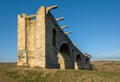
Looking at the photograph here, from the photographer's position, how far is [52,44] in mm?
24109

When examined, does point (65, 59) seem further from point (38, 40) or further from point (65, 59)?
point (38, 40)

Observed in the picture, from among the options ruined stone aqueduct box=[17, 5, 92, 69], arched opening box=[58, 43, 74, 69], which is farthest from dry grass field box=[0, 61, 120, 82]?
arched opening box=[58, 43, 74, 69]

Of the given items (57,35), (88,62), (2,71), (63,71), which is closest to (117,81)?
(63,71)

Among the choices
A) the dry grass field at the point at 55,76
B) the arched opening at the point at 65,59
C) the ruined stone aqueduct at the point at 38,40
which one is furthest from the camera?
the arched opening at the point at 65,59

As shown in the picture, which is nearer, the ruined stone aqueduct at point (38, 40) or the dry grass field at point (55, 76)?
the dry grass field at point (55, 76)

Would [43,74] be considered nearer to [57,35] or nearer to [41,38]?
[41,38]

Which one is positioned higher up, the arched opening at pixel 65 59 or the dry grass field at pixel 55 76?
the arched opening at pixel 65 59

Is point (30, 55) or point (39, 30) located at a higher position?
point (39, 30)

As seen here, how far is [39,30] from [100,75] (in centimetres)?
838

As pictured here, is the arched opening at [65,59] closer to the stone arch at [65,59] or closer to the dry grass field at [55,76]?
the stone arch at [65,59]

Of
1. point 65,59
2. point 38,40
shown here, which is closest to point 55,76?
point 38,40

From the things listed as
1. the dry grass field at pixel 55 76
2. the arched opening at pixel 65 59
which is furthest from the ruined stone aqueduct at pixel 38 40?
the arched opening at pixel 65 59

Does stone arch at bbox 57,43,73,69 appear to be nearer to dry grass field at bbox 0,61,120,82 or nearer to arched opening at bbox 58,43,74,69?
arched opening at bbox 58,43,74,69

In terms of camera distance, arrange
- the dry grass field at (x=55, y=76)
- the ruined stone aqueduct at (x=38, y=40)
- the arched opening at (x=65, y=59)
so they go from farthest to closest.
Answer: the arched opening at (x=65, y=59), the ruined stone aqueduct at (x=38, y=40), the dry grass field at (x=55, y=76)
